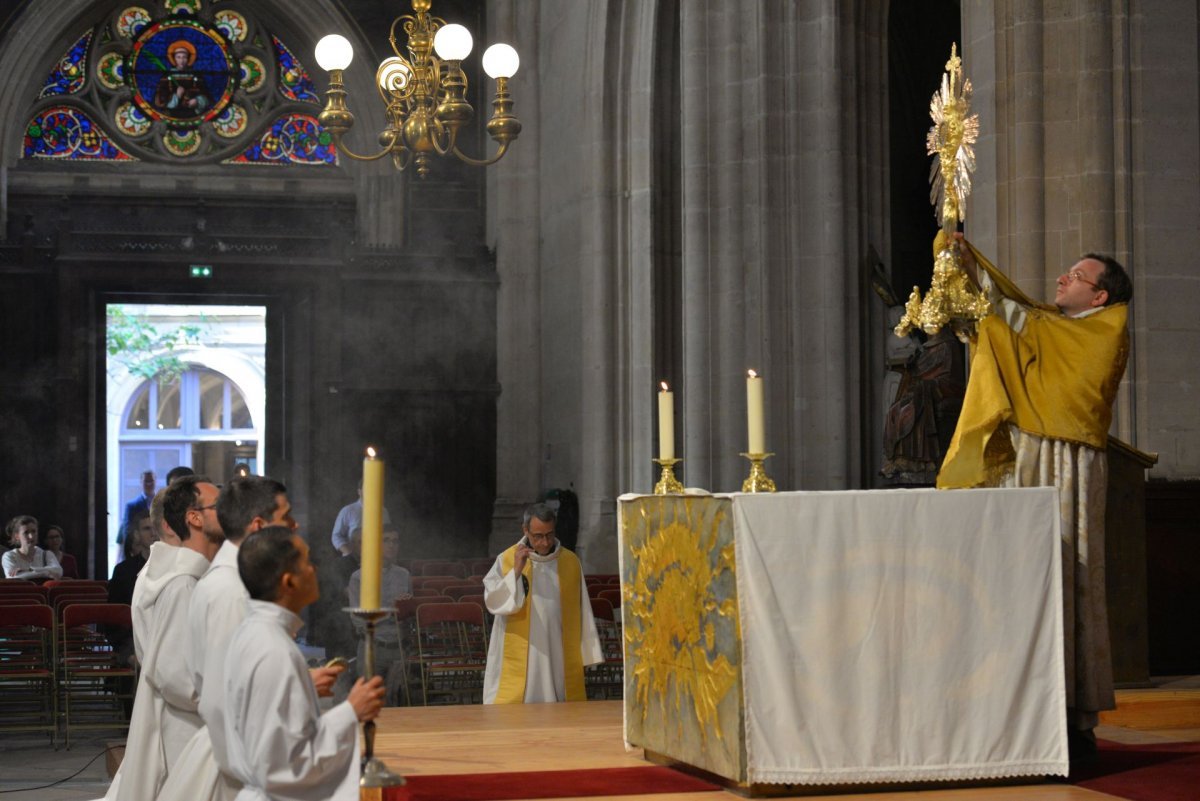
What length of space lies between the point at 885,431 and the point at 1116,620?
5418 millimetres

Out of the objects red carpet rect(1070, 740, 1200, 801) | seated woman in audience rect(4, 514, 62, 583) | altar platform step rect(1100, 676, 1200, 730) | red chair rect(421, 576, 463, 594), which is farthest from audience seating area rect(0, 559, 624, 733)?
red carpet rect(1070, 740, 1200, 801)

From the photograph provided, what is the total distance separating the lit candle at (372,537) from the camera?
3348 millimetres

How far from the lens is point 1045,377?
5.37 metres

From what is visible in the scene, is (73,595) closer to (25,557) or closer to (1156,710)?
(25,557)

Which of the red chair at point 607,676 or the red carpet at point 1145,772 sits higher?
the red carpet at point 1145,772

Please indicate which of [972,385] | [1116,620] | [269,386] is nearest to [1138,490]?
[1116,620]

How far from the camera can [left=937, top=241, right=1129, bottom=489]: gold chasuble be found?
5.36 m

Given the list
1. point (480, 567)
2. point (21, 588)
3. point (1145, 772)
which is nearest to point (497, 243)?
point (480, 567)

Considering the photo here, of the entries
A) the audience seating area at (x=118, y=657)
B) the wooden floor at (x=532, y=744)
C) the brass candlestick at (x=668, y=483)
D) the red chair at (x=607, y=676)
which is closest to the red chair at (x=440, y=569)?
the audience seating area at (x=118, y=657)

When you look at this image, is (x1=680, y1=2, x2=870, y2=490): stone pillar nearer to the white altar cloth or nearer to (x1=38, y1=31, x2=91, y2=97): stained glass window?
the white altar cloth

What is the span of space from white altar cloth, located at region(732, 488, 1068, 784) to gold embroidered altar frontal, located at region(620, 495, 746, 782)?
0.10 meters

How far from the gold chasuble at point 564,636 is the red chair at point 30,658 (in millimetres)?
3609

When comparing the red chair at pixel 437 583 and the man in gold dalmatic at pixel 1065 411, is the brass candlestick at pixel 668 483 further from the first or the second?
the red chair at pixel 437 583

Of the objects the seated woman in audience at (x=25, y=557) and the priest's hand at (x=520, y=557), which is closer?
the priest's hand at (x=520, y=557)
